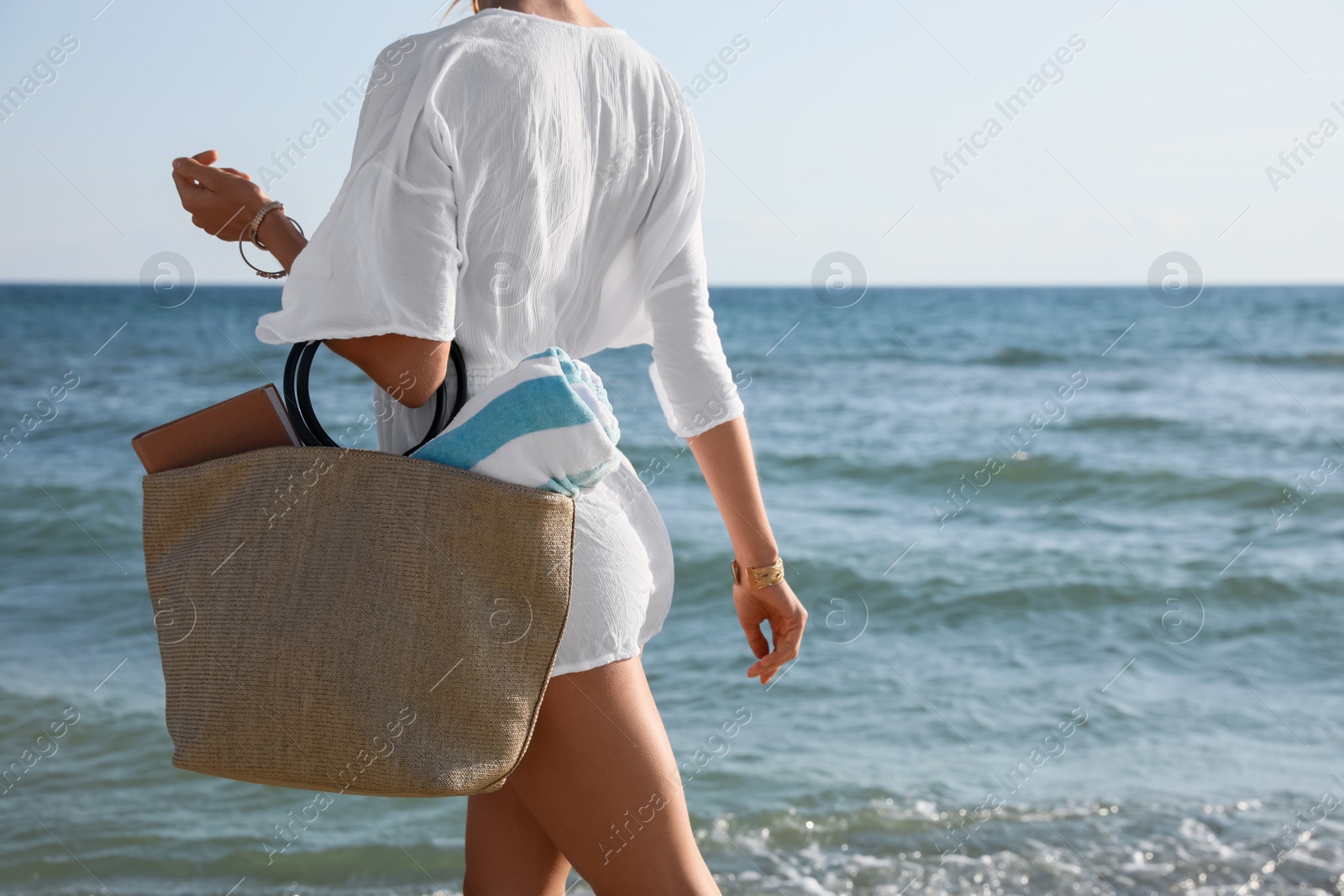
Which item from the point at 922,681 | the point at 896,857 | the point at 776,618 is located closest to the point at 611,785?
the point at 776,618

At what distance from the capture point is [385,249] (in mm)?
1070

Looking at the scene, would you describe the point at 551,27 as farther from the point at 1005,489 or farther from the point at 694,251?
the point at 1005,489

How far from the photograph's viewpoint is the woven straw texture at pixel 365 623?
1.04 metres

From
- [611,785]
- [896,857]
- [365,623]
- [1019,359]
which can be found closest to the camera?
[365,623]

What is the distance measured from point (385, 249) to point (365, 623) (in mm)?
372

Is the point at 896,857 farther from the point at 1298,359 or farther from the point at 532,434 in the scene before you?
the point at 1298,359

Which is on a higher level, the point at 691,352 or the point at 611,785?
the point at 691,352

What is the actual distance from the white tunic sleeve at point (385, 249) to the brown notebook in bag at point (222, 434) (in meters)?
0.08

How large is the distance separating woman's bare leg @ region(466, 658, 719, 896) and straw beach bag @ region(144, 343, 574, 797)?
0.09m

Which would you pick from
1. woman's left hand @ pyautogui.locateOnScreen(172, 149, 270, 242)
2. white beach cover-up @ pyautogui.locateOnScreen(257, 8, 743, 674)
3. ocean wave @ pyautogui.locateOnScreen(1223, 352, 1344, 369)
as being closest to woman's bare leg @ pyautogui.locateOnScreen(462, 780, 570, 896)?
white beach cover-up @ pyautogui.locateOnScreen(257, 8, 743, 674)

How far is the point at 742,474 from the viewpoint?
1456 mm

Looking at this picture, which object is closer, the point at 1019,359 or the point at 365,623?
the point at 365,623

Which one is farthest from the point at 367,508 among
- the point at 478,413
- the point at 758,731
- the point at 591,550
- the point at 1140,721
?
the point at 1140,721

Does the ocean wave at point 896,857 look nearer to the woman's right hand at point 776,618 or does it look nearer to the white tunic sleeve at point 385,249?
the woman's right hand at point 776,618
